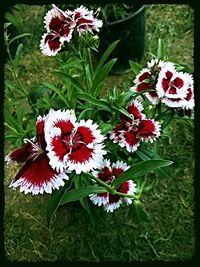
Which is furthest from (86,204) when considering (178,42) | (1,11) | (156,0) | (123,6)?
(156,0)

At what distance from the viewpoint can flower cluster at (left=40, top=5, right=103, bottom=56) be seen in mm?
1440

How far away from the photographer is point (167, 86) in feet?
4.89

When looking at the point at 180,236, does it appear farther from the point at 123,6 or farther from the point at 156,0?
the point at 156,0

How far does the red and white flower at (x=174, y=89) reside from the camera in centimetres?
147

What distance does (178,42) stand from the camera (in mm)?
2686

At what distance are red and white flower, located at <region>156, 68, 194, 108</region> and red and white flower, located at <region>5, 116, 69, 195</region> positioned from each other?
456mm

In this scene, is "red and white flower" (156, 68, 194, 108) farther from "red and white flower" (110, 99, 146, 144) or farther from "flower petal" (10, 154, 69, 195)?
"flower petal" (10, 154, 69, 195)

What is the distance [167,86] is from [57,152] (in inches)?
19.9

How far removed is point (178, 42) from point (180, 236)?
3.74 feet

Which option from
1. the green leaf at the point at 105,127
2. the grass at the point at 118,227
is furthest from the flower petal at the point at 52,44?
the grass at the point at 118,227

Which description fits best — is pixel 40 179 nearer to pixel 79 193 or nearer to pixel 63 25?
pixel 79 193

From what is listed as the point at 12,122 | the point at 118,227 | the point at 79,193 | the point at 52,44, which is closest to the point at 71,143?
the point at 79,193

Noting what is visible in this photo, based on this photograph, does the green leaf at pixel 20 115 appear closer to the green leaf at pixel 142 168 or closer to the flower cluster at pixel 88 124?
the flower cluster at pixel 88 124

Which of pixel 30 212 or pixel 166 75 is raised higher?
pixel 166 75
